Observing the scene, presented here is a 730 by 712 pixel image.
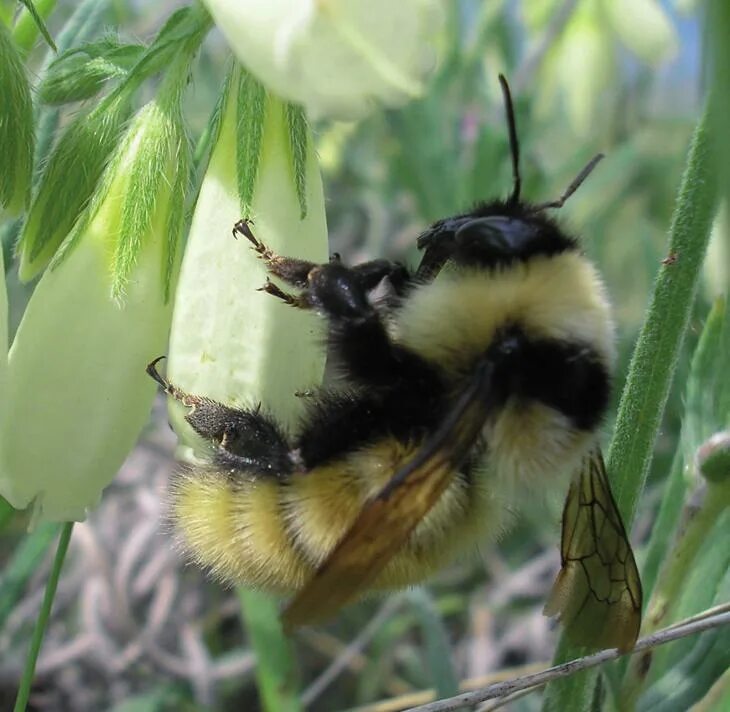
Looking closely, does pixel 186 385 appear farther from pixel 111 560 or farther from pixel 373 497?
pixel 111 560

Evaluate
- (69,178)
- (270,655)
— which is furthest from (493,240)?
(270,655)

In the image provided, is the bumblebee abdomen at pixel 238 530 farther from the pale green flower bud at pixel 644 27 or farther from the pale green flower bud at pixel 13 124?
the pale green flower bud at pixel 644 27

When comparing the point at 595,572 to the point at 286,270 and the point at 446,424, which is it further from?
the point at 286,270

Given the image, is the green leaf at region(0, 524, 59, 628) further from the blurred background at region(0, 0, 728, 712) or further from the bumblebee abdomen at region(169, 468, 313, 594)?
the bumblebee abdomen at region(169, 468, 313, 594)

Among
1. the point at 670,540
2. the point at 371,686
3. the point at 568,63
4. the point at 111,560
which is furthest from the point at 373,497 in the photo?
the point at 568,63

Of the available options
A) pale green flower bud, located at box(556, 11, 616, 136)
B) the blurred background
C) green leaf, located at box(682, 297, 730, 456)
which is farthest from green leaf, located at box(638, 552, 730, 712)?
pale green flower bud, located at box(556, 11, 616, 136)

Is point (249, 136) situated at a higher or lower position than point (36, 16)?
lower

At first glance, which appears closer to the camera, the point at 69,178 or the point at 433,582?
the point at 69,178
